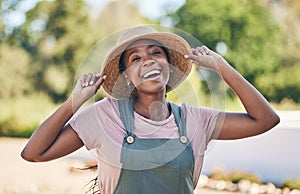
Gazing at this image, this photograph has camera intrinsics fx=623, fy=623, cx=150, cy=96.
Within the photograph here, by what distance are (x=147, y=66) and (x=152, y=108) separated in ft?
0.47

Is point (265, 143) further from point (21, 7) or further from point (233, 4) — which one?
point (21, 7)

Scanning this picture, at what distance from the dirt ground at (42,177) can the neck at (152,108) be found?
11.7 feet

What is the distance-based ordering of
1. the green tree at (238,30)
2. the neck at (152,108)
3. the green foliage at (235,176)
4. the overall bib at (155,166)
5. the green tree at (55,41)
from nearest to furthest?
1. the overall bib at (155,166)
2. the neck at (152,108)
3. the green foliage at (235,176)
4. the green tree at (238,30)
5. the green tree at (55,41)

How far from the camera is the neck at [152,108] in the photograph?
1587mm

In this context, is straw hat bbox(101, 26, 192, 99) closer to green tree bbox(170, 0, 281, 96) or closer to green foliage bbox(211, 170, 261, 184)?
green foliage bbox(211, 170, 261, 184)

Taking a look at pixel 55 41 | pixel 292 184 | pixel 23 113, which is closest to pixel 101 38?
pixel 55 41

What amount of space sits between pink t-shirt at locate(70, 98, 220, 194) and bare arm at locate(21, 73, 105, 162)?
0.03 m

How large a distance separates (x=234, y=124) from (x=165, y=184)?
10.0 inches

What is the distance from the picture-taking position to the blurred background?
33.1 ft

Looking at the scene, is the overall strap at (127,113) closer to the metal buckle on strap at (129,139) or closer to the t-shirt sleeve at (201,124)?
the metal buckle on strap at (129,139)

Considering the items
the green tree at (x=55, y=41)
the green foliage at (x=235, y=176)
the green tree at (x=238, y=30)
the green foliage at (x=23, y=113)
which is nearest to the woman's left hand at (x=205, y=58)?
the green foliage at (x=235, y=176)

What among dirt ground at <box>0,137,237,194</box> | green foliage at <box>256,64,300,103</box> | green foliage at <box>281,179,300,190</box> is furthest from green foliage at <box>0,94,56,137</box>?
green foliage at <box>281,179,300,190</box>

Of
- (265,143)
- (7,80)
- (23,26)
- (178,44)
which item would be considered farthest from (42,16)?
(178,44)

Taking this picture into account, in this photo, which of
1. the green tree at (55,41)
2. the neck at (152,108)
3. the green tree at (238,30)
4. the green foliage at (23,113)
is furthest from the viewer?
the green tree at (55,41)
